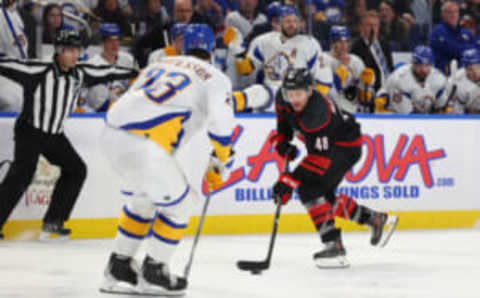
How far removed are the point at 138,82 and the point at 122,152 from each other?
1.14 feet

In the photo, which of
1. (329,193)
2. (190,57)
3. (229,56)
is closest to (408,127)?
(229,56)

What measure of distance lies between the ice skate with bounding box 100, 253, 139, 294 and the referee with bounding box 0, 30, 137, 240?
1.81 m

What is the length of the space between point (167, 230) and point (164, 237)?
0.04m

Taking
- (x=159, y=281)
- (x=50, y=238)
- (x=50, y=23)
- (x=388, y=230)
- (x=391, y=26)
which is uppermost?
(x=50, y=23)

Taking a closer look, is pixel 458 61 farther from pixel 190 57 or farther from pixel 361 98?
pixel 190 57

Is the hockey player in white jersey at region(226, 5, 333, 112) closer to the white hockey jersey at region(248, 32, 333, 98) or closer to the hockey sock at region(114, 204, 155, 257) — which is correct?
the white hockey jersey at region(248, 32, 333, 98)

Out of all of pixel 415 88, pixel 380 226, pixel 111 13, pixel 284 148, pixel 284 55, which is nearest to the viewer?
pixel 284 148

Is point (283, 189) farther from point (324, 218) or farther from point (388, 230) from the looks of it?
point (388, 230)

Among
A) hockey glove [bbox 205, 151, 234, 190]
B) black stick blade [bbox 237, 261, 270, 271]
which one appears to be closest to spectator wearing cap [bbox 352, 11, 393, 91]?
black stick blade [bbox 237, 261, 270, 271]

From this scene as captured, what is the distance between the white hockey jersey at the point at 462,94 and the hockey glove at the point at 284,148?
2866 mm

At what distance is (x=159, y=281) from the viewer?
3.66m

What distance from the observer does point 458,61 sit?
775 cm

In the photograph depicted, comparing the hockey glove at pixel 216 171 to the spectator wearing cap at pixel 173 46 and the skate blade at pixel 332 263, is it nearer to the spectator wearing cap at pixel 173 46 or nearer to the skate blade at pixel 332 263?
the skate blade at pixel 332 263

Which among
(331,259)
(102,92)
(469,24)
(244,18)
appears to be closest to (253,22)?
(244,18)
